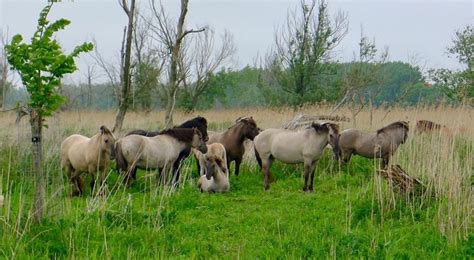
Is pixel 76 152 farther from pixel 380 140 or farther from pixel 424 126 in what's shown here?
pixel 424 126

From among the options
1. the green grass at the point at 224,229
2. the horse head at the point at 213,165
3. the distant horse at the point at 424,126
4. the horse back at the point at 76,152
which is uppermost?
the distant horse at the point at 424,126

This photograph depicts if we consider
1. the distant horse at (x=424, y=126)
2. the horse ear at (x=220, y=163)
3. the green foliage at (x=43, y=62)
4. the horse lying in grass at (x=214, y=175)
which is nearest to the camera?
the green foliage at (x=43, y=62)

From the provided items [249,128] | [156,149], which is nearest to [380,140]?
[249,128]

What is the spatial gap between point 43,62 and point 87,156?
3767 mm

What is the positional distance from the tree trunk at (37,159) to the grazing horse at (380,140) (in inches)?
257

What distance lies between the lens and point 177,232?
5.76 metres

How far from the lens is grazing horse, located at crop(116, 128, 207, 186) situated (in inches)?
343

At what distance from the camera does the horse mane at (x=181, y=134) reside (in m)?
9.48

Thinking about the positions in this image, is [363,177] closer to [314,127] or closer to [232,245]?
[314,127]

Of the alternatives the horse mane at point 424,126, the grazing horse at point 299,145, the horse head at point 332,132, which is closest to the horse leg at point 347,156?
the grazing horse at point 299,145

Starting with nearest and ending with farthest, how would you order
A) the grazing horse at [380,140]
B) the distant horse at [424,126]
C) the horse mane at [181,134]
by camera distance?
1. the horse mane at [181,134]
2. the distant horse at [424,126]
3. the grazing horse at [380,140]

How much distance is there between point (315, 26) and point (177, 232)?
2240 cm

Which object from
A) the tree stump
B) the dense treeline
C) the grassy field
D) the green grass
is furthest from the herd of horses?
the dense treeline

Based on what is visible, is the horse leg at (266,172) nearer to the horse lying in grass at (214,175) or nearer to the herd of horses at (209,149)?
the herd of horses at (209,149)
